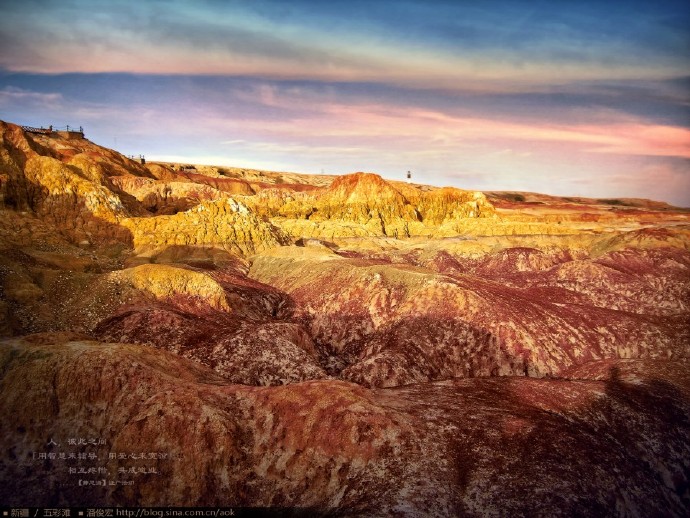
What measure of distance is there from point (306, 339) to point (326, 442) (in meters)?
25.8

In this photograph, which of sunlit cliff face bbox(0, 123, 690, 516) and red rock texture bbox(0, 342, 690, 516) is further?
sunlit cliff face bbox(0, 123, 690, 516)

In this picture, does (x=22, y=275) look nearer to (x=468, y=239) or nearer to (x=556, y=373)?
(x=556, y=373)

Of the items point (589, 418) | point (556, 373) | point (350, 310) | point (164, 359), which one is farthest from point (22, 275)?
point (556, 373)

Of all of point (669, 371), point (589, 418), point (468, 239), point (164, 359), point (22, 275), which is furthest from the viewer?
point (468, 239)

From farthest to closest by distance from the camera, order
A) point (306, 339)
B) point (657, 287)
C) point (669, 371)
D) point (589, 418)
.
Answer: point (657, 287), point (306, 339), point (669, 371), point (589, 418)

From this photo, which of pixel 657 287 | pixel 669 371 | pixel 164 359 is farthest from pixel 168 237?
pixel 657 287

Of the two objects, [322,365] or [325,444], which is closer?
[325,444]

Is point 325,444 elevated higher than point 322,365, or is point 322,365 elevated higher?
point 325,444

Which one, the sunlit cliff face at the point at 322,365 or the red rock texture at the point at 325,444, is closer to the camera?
the red rock texture at the point at 325,444

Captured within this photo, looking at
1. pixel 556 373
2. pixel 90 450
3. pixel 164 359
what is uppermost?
pixel 164 359

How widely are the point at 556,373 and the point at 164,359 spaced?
36.1 meters

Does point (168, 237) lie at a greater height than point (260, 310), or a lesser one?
greater

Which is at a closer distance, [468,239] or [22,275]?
[22,275]

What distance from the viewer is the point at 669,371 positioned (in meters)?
36.0
